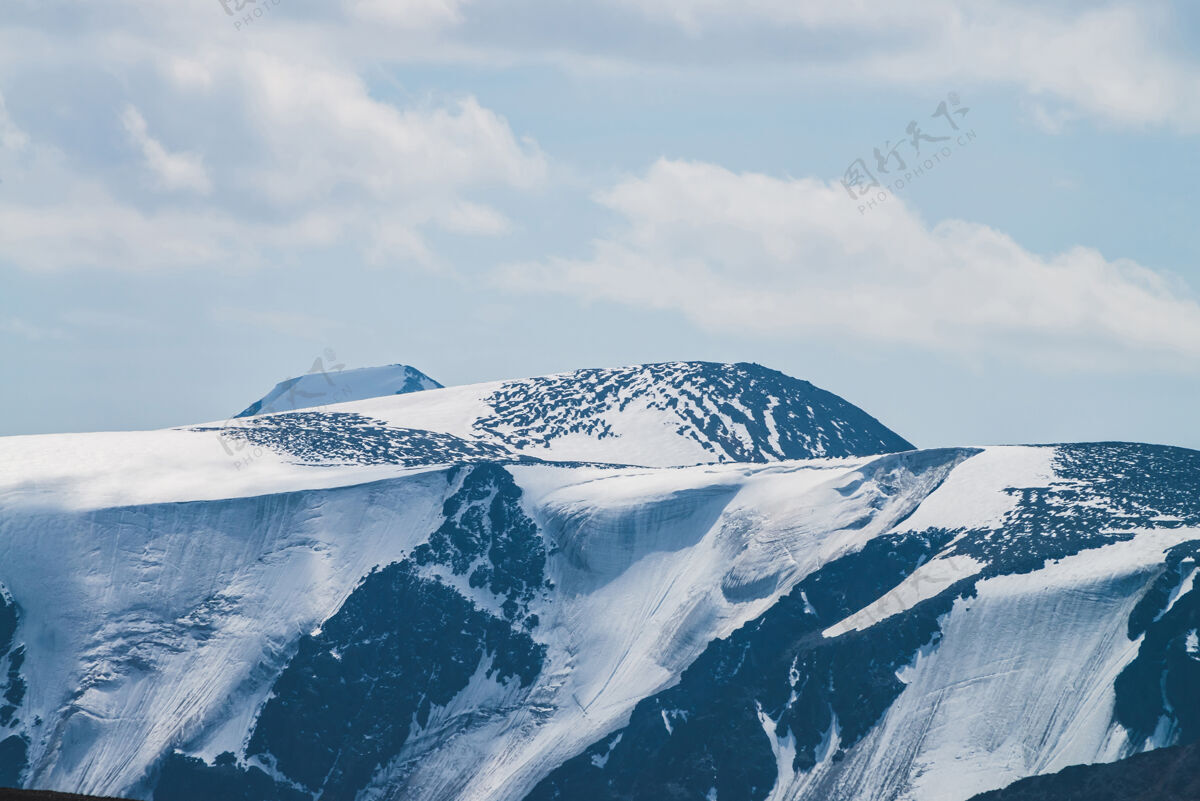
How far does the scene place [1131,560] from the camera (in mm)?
165375

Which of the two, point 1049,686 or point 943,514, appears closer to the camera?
point 1049,686

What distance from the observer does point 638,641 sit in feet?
604

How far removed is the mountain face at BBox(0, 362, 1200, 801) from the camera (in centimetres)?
15950

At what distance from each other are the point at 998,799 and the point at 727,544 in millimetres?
52305

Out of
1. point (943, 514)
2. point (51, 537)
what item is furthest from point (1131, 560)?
point (51, 537)

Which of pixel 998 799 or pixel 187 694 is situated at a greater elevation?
pixel 187 694

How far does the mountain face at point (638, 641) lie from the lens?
159500mm

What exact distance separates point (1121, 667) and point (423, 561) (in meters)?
80.5

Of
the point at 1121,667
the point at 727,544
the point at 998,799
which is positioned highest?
the point at 727,544

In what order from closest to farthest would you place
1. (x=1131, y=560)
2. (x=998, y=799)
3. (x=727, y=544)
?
1. (x=998, y=799)
2. (x=1131, y=560)
3. (x=727, y=544)

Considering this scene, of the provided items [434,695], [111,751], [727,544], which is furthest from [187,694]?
[727,544]

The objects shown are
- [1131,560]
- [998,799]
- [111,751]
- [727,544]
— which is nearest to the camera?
[998,799]

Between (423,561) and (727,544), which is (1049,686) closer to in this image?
(727,544)

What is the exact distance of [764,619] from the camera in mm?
Result: 179750
